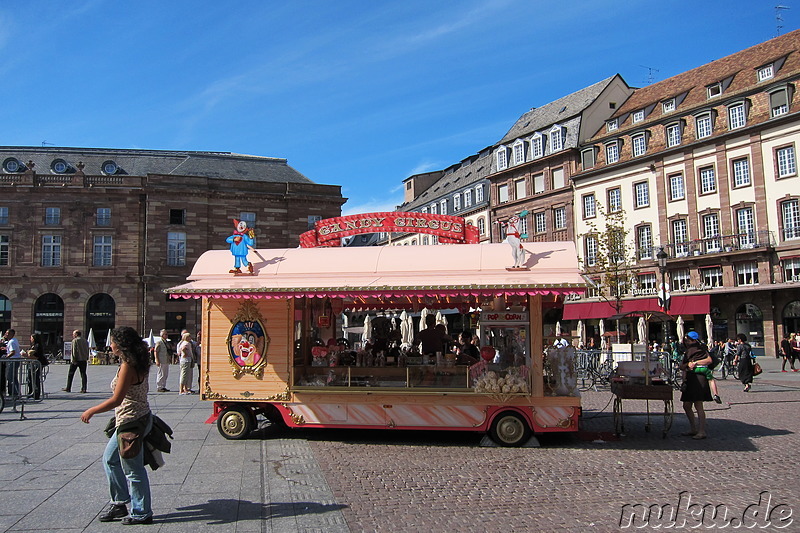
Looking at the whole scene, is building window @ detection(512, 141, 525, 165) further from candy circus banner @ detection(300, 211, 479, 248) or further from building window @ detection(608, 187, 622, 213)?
candy circus banner @ detection(300, 211, 479, 248)

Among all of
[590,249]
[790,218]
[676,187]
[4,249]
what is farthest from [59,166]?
[790,218]

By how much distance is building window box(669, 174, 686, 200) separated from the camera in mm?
41291

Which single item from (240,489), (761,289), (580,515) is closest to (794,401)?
(580,515)

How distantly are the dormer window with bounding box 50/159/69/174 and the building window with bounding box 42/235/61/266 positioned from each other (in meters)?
6.59

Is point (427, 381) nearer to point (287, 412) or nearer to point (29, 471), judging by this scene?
point (287, 412)

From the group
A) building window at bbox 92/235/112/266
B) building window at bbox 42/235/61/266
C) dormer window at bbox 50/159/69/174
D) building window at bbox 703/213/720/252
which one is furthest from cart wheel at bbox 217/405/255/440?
dormer window at bbox 50/159/69/174

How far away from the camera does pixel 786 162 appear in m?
35.8

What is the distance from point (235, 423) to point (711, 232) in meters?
36.3

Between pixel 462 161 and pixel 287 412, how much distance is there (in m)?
59.5

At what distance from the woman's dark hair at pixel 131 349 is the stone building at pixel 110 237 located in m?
43.8

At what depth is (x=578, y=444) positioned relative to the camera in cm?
1062

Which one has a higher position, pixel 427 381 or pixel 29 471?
pixel 427 381

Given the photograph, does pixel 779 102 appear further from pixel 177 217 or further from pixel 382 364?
pixel 177 217

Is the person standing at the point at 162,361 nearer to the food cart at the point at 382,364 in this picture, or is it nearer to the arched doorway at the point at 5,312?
the food cart at the point at 382,364
